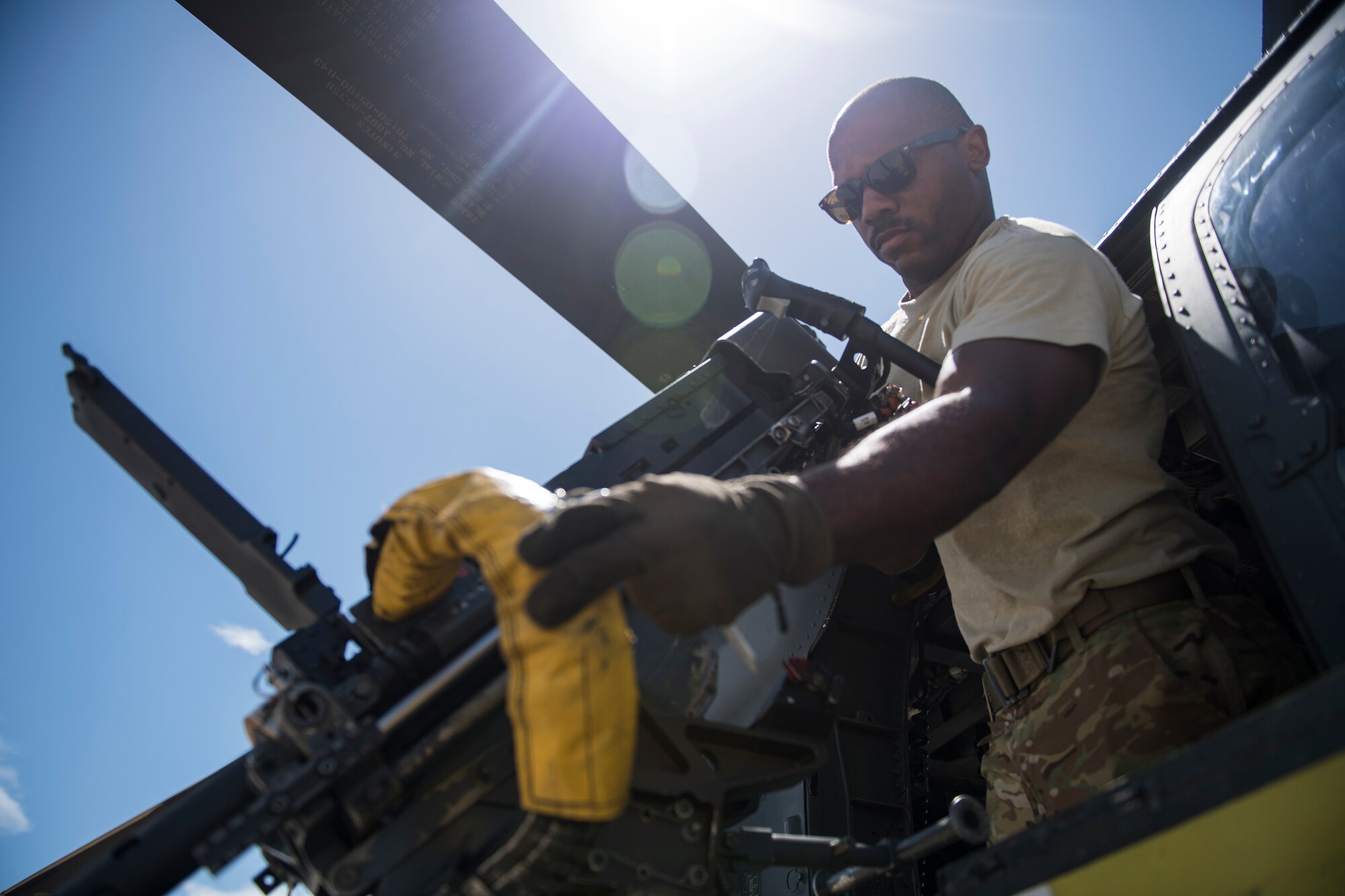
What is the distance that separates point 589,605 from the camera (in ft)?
3.43

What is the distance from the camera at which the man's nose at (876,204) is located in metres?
2.50

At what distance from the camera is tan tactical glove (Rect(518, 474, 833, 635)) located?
1013 millimetres

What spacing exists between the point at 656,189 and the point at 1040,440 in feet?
8.88

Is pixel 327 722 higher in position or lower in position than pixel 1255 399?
higher

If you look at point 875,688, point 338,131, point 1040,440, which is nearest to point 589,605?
point 1040,440

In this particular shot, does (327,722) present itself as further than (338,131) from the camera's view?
No

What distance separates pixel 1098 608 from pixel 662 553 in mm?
1279

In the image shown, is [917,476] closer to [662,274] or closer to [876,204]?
[876,204]

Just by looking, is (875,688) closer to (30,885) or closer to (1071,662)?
(1071,662)

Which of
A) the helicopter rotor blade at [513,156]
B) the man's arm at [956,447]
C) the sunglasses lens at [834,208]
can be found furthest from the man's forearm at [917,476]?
the helicopter rotor blade at [513,156]

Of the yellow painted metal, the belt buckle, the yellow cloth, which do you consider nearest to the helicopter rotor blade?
the belt buckle

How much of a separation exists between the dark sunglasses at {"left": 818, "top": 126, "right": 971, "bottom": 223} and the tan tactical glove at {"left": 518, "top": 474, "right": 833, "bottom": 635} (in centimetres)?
176

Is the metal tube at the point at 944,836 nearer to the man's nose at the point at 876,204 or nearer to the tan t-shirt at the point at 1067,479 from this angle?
the tan t-shirt at the point at 1067,479

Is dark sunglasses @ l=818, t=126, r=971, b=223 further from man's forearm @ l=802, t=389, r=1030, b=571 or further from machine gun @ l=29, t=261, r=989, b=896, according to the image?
man's forearm @ l=802, t=389, r=1030, b=571
